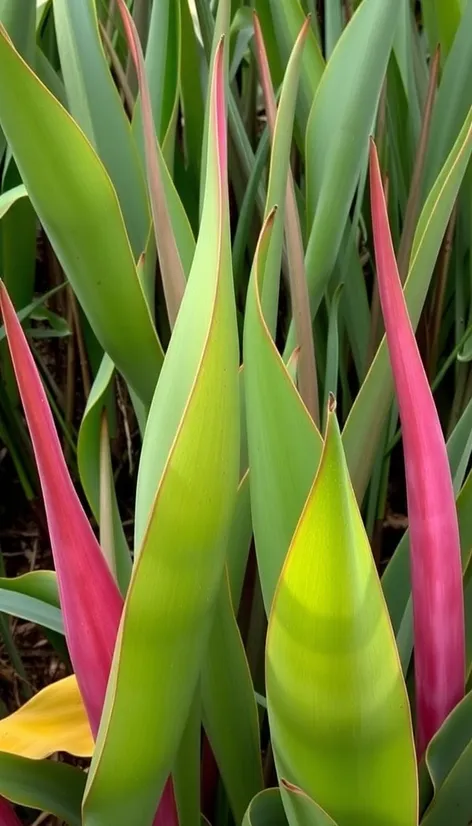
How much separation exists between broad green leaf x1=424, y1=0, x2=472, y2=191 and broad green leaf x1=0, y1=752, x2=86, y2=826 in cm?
37

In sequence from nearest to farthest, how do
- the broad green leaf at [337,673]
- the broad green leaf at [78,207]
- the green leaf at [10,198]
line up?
the broad green leaf at [337,673] → the broad green leaf at [78,207] → the green leaf at [10,198]

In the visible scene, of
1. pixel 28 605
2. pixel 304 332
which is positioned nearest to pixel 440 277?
pixel 304 332

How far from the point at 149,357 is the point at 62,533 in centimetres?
12

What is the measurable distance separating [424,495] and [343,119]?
7.1 inches

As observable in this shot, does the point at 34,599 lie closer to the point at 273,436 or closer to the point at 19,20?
the point at 273,436

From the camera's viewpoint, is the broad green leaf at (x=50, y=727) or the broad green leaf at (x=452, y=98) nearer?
the broad green leaf at (x=50, y=727)

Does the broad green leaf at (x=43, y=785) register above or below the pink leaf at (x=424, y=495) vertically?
below

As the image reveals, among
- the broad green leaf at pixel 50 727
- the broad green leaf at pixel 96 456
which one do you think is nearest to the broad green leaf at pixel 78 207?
the broad green leaf at pixel 96 456

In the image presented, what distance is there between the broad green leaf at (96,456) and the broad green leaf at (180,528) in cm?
12

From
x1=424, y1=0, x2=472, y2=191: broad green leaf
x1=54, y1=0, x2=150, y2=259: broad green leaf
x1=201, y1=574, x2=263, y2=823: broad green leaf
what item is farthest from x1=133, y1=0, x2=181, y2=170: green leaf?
x1=201, y1=574, x2=263, y2=823: broad green leaf

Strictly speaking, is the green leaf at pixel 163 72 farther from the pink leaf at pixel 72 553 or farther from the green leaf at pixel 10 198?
the pink leaf at pixel 72 553

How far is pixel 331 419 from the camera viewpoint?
0.18 metres

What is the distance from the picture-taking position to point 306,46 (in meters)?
0.44

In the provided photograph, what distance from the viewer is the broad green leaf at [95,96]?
0.36 meters
